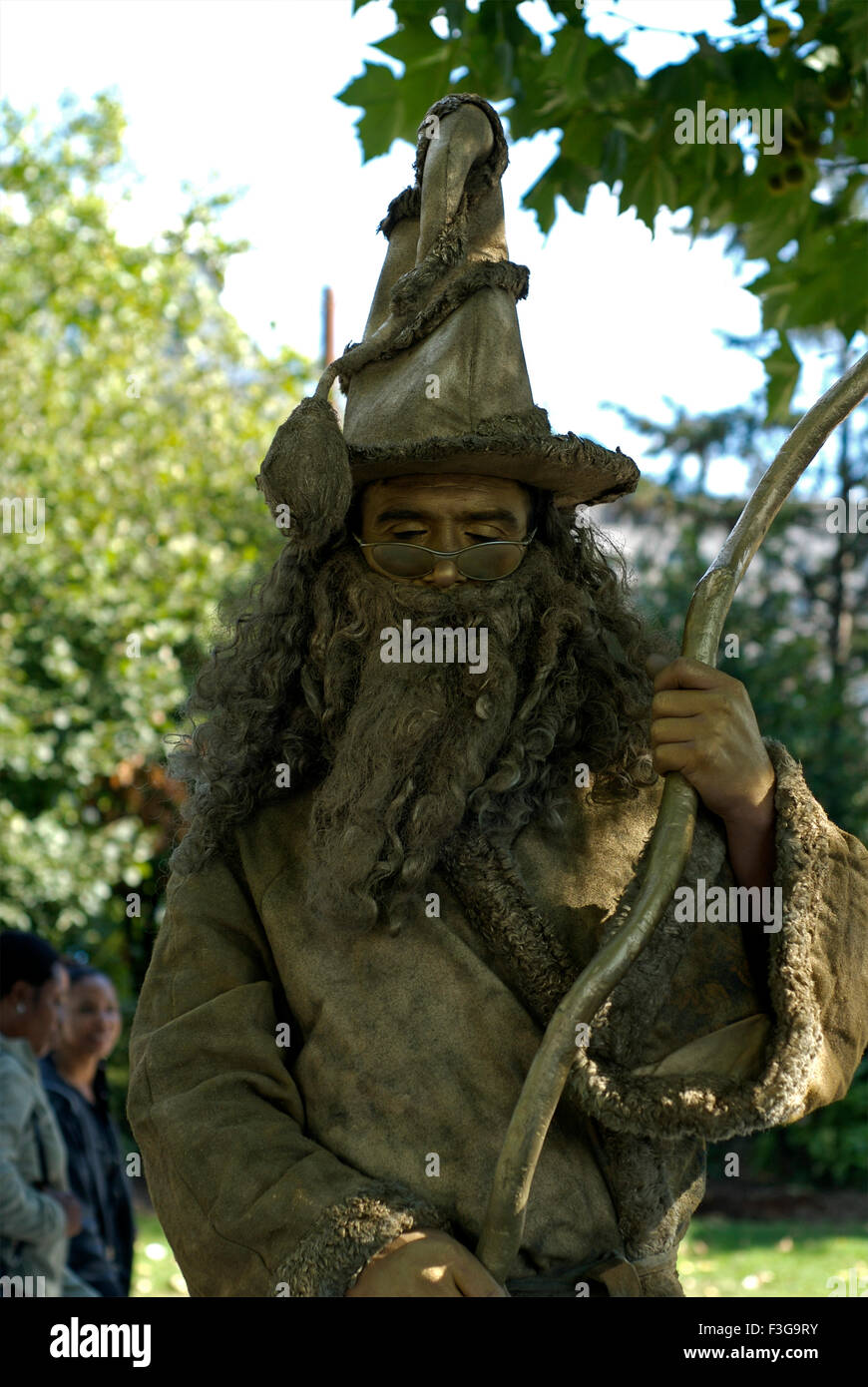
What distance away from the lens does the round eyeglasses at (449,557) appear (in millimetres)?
2688

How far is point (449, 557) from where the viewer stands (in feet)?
8.82

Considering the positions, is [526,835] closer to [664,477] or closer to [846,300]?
[846,300]

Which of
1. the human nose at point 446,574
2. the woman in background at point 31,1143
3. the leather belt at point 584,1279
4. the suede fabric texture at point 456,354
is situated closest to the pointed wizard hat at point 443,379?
the suede fabric texture at point 456,354

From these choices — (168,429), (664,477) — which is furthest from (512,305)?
(664,477)

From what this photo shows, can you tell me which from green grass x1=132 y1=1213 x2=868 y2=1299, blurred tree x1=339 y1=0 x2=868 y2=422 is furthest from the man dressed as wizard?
green grass x1=132 y1=1213 x2=868 y2=1299

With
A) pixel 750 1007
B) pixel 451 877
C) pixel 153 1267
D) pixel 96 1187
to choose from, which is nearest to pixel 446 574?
pixel 451 877

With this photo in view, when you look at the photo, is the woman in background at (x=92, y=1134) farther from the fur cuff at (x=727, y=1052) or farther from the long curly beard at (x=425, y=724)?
the fur cuff at (x=727, y=1052)

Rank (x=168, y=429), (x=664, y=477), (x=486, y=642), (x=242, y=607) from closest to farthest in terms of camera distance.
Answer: (x=486, y=642) < (x=242, y=607) < (x=168, y=429) < (x=664, y=477)

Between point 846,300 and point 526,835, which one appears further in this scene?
point 846,300

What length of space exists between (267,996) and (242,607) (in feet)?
2.71

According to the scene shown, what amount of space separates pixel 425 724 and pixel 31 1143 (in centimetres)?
334

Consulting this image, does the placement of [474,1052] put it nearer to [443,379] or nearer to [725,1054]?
[725,1054]

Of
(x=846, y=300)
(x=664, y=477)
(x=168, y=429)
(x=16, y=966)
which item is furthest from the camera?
(x=664, y=477)
